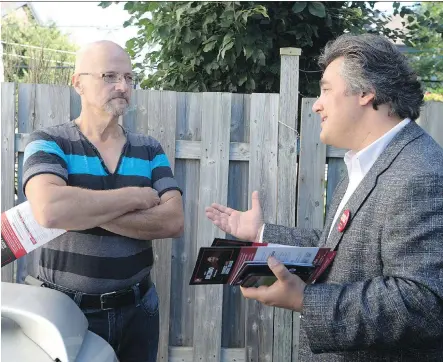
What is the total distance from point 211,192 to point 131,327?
45.3 inches

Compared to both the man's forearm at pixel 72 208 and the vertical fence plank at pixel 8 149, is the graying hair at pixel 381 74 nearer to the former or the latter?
the man's forearm at pixel 72 208

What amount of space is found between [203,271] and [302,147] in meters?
1.88

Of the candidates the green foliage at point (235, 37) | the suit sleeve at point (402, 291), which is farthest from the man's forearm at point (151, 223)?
the green foliage at point (235, 37)

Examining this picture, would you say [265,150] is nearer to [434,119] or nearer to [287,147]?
[287,147]

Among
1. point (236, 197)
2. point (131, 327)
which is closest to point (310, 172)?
point (236, 197)

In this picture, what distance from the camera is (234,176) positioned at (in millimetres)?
3680

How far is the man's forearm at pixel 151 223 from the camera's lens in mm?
2605

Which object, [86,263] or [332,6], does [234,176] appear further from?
[332,6]

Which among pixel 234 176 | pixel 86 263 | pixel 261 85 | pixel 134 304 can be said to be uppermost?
pixel 261 85

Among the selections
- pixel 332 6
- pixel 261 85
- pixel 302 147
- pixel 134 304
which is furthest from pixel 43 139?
pixel 332 6

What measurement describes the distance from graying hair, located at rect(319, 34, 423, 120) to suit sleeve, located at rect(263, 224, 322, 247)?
0.73 metres

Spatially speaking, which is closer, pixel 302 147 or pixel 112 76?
pixel 112 76

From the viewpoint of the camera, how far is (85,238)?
2604mm

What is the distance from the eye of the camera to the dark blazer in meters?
1.68
